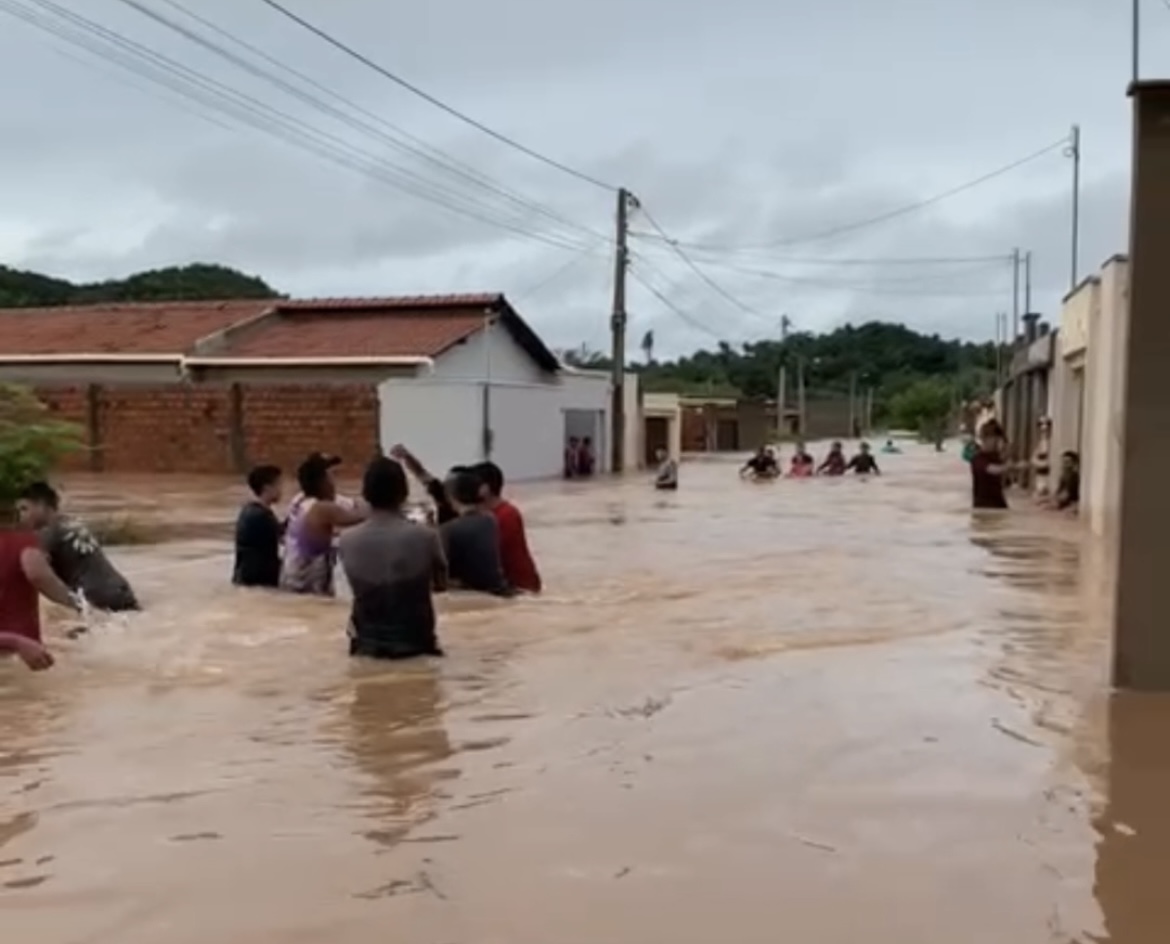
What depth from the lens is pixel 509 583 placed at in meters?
11.5

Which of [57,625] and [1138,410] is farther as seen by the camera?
[57,625]

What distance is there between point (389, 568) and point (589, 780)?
2.38 meters

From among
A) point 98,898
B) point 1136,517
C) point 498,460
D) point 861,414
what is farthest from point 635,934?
point 861,414

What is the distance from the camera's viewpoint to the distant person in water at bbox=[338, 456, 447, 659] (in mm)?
8148

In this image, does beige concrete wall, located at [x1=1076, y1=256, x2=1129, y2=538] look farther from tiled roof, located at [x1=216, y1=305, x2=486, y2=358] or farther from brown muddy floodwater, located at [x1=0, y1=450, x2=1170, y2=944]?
tiled roof, located at [x1=216, y1=305, x2=486, y2=358]

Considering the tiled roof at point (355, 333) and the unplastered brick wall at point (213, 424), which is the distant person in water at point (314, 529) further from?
the tiled roof at point (355, 333)

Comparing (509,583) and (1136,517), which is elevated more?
(1136,517)

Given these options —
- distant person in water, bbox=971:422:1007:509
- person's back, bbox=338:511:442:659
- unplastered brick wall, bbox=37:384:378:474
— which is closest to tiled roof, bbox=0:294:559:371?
unplastered brick wall, bbox=37:384:378:474

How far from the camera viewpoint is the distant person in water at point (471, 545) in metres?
10.9

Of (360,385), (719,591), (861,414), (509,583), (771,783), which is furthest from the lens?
(861,414)

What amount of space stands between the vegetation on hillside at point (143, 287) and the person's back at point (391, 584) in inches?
2294

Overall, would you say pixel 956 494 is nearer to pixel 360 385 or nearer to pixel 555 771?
pixel 360 385

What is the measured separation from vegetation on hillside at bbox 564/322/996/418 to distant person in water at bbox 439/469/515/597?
281 ft

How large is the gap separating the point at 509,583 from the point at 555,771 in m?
5.18
